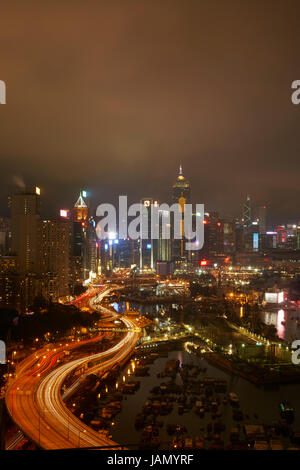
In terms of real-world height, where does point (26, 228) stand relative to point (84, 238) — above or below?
above

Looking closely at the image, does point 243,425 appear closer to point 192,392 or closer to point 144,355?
point 192,392

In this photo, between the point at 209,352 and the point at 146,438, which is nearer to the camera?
the point at 146,438

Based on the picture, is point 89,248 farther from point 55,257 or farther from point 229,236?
point 229,236

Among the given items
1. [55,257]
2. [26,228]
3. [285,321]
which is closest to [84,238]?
[55,257]

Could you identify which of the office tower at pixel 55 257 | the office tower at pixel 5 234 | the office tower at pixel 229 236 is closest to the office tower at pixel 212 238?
the office tower at pixel 229 236

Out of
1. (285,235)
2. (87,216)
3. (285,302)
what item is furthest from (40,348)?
(285,235)
